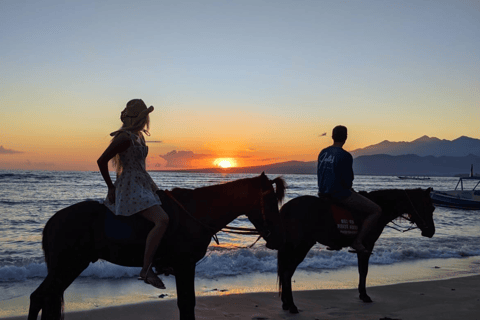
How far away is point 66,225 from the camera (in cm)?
438

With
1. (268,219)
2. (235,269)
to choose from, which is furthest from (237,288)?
(268,219)

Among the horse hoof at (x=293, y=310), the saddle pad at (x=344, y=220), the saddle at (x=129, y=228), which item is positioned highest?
the saddle at (x=129, y=228)

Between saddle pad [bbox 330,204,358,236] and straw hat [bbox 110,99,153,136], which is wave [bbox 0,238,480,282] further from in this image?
straw hat [bbox 110,99,153,136]

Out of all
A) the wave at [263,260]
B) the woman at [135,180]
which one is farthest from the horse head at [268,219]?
the wave at [263,260]

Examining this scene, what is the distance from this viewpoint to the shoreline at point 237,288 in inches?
267

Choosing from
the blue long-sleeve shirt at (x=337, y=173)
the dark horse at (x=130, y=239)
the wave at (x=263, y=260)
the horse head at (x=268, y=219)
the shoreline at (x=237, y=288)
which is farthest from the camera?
the wave at (x=263, y=260)

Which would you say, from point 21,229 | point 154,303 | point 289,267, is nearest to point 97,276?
point 154,303

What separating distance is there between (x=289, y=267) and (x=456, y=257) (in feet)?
29.1

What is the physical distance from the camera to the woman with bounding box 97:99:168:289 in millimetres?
4238

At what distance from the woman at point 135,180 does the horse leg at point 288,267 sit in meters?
2.90

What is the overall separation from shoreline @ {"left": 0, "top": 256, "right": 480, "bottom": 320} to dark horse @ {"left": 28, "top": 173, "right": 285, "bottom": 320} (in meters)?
2.17

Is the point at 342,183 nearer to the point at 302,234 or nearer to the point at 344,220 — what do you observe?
the point at 344,220

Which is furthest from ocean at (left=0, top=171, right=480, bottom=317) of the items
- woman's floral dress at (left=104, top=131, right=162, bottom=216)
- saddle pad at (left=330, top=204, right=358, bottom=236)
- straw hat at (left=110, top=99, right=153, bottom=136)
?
straw hat at (left=110, top=99, right=153, bottom=136)

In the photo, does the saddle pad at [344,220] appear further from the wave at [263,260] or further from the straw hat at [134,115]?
the straw hat at [134,115]
